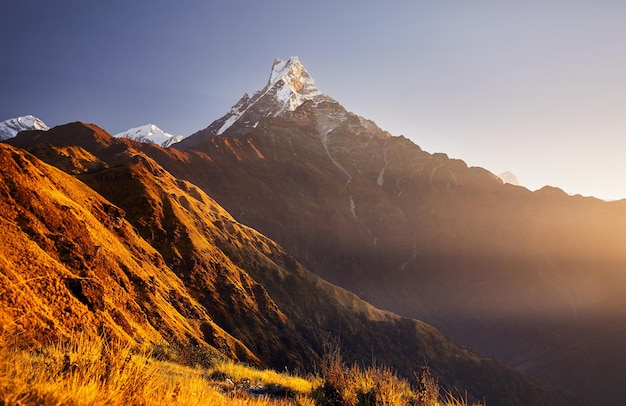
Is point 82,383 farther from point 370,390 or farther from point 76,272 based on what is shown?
point 76,272

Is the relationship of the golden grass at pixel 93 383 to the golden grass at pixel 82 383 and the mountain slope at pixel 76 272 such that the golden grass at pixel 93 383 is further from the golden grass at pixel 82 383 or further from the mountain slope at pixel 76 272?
the mountain slope at pixel 76 272

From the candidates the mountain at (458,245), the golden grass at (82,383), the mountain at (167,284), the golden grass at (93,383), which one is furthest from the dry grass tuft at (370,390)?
the mountain at (458,245)

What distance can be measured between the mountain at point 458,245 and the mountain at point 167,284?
4245 centimetres

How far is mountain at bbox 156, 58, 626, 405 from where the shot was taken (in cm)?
11919

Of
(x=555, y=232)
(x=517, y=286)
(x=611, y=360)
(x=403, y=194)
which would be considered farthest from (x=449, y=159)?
(x=611, y=360)

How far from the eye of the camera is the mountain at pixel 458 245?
391 feet

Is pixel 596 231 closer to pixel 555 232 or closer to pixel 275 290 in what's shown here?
pixel 555 232

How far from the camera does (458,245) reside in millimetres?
151750

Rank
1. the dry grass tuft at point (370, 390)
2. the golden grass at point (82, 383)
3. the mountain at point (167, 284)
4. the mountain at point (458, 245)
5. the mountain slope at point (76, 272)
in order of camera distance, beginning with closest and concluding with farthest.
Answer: the golden grass at point (82, 383), the dry grass tuft at point (370, 390), the mountain slope at point (76, 272), the mountain at point (167, 284), the mountain at point (458, 245)

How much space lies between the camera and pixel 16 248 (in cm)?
1442

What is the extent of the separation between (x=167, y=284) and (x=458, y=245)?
461 feet

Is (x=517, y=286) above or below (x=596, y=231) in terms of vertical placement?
below

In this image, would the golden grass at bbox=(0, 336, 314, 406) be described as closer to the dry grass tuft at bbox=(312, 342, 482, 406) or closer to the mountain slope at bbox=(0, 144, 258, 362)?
the mountain slope at bbox=(0, 144, 258, 362)

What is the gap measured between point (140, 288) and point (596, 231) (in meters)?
180
